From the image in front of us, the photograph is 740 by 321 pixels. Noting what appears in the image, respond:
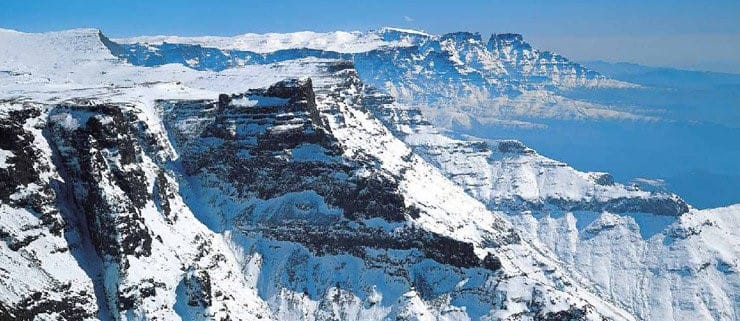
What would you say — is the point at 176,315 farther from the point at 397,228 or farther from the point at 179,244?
the point at 397,228

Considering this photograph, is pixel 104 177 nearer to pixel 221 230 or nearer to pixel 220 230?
pixel 220 230

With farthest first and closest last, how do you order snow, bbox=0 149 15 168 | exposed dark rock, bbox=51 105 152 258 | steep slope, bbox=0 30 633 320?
exposed dark rock, bbox=51 105 152 258 → steep slope, bbox=0 30 633 320 → snow, bbox=0 149 15 168

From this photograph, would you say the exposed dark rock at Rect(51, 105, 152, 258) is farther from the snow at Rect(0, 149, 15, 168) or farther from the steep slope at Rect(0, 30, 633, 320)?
the snow at Rect(0, 149, 15, 168)

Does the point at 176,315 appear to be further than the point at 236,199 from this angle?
No

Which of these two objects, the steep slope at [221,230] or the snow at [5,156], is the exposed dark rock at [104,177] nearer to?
the steep slope at [221,230]

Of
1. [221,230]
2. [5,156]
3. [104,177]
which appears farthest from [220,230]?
[5,156]

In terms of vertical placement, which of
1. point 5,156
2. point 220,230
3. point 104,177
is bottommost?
point 5,156

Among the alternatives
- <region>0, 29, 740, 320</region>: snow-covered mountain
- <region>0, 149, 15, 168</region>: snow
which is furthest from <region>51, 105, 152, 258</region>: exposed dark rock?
<region>0, 149, 15, 168</region>: snow

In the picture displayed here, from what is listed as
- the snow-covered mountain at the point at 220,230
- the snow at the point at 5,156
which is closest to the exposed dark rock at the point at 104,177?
the snow-covered mountain at the point at 220,230

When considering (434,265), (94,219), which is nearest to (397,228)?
(434,265)
